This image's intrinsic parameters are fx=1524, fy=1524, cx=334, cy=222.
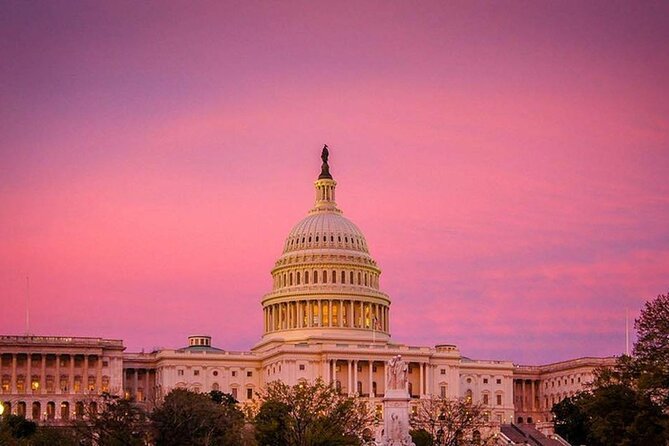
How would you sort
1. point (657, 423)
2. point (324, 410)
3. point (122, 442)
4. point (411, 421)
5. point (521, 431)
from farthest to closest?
1. point (521, 431)
2. point (411, 421)
3. point (324, 410)
4. point (122, 442)
5. point (657, 423)

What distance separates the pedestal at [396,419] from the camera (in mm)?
110062

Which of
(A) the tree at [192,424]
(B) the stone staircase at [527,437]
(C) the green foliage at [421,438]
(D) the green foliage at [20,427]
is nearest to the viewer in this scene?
(A) the tree at [192,424]

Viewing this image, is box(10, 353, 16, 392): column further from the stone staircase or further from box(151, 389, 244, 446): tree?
box(151, 389, 244, 446): tree

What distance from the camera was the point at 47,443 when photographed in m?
132

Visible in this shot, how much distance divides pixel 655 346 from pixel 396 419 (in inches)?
806

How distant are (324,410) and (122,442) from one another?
21332mm

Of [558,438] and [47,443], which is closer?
[47,443]

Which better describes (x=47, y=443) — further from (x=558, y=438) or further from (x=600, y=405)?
(x=558, y=438)

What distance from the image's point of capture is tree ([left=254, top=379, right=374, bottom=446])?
116m

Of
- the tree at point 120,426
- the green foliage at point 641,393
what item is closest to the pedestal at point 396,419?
the green foliage at point 641,393

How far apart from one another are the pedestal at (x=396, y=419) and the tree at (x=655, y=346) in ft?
59.7

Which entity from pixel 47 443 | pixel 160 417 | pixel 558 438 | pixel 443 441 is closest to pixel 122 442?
pixel 160 417

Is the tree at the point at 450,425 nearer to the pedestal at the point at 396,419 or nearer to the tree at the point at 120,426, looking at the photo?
the pedestal at the point at 396,419

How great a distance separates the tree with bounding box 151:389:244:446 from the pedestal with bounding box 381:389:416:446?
13.3 m
